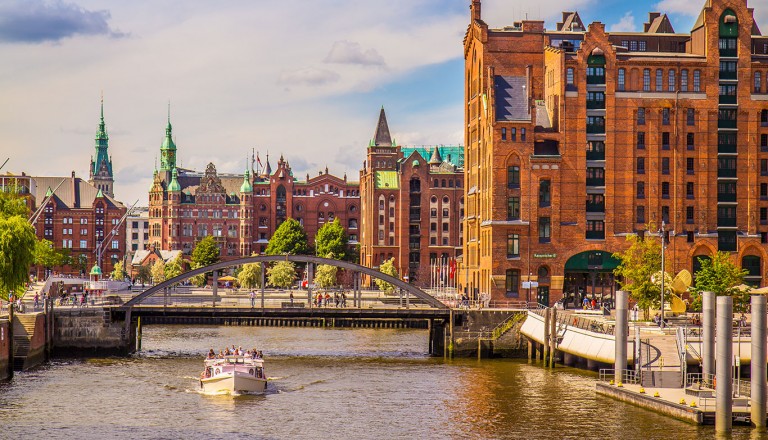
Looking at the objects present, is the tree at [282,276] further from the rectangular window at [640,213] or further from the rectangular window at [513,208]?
the rectangular window at [640,213]

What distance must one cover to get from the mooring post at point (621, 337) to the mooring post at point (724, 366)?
13.8m

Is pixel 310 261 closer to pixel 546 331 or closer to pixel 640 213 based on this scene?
pixel 546 331

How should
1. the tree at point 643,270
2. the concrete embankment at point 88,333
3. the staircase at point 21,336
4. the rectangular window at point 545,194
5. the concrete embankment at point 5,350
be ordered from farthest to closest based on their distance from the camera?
the rectangular window at point 545,194 < the tree at point 643,270 < the concrete embankment at point 88,333 < the staircase at point 21,336 < the concrete embankment at point 5,350

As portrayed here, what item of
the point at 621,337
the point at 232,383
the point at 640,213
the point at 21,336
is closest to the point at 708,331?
the point at 621,337

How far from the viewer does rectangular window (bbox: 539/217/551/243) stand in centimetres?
11694

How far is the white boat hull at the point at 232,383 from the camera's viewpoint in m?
74.5

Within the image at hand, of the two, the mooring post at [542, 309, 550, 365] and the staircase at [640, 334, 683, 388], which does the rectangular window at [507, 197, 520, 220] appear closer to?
the mooring post at [542, 309, 550, 365]

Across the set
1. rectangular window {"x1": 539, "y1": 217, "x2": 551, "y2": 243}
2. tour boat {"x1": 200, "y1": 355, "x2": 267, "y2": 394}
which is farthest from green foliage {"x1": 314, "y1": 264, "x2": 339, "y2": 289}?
tour boat {"x1": 200, "y1": 355, "x2": 267, "y2": 394}

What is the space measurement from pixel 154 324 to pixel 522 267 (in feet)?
163

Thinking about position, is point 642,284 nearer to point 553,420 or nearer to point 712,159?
point 712,159

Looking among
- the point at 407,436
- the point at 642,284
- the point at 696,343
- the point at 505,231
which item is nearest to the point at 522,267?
the point at 505,231

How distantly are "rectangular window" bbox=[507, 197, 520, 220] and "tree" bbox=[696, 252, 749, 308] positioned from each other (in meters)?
18.4

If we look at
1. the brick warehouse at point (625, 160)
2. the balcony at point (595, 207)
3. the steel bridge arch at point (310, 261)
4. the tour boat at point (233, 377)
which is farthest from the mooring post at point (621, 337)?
the balcony at point (595, 207)

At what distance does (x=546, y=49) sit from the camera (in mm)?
121688
